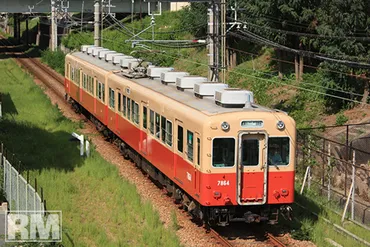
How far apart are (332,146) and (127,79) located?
266 inches

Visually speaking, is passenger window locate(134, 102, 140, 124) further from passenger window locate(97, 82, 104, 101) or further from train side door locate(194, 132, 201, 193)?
passenger window locate(97, 82, 104, 101)

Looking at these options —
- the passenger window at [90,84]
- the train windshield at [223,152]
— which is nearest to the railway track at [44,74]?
the passenger window at [90,84]

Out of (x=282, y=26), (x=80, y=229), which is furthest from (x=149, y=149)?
(x=282, y=26)

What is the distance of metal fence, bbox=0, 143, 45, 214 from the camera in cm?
1321

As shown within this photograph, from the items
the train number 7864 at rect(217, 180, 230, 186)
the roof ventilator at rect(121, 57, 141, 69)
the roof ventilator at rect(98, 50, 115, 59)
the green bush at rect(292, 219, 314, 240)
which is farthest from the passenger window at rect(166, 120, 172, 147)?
the roof ventilator at rect(98, 50, 115, 59)

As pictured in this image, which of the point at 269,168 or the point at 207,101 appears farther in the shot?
the point at 207,101

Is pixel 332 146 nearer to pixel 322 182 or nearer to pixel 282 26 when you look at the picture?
pixel 322 182

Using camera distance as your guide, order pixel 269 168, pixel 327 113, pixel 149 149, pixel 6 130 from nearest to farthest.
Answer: pixel 269 168 < pixel 149 149 < pixel 6 130 < pixel 327 113

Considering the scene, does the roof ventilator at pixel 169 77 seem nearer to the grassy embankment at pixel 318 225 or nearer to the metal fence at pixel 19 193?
the grassy embankment at pixel 318 225

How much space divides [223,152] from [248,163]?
57cm

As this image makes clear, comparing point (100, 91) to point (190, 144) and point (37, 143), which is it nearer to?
point (37, 143)

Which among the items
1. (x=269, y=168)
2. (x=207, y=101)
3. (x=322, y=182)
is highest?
(x=207, y=101)

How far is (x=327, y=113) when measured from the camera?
96.1ft

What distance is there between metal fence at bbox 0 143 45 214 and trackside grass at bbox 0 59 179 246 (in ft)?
2.64
